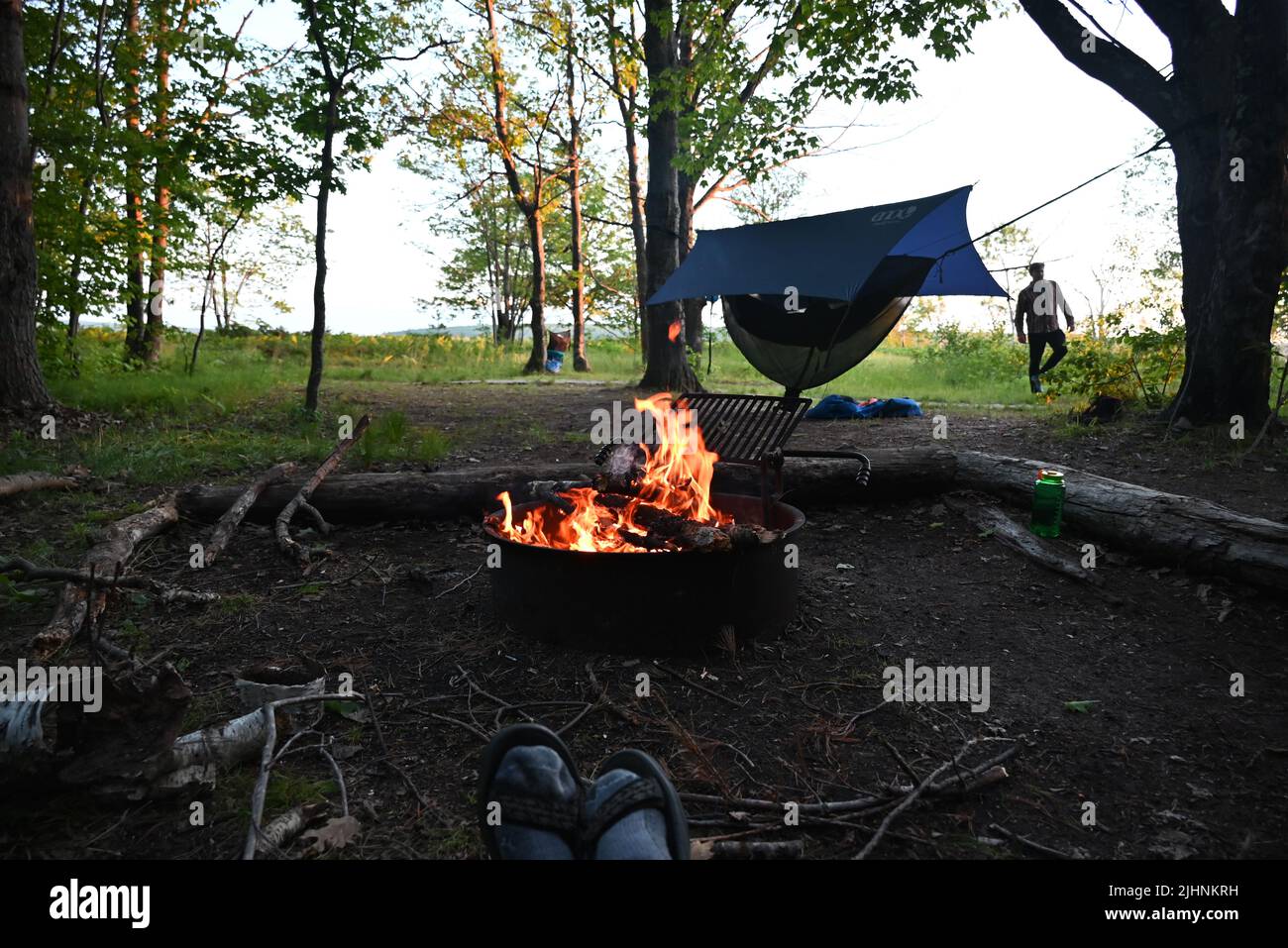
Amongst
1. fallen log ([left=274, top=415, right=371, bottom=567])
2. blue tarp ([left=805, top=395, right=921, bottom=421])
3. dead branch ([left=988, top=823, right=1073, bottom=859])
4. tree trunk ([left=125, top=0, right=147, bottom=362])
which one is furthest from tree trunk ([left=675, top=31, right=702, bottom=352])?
dead branch ([left=988, top=823, right=1073, bottom=859])

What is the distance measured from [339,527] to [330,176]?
5147 millimetres

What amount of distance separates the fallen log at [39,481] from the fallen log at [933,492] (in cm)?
118

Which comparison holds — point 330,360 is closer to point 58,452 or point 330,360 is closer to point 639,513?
point 58,452

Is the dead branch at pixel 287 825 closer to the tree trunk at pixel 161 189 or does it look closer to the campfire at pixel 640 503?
the campfire at pixel 640 503

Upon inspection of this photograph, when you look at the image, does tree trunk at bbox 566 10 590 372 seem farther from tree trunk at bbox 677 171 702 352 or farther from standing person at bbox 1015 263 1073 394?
standing person at bbox 1015 263 1073 394

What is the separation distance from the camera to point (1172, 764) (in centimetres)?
231

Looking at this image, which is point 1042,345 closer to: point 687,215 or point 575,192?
point 687,215

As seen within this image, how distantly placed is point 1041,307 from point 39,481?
1159 centimetres

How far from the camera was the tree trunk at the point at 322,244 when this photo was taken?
25.5ft

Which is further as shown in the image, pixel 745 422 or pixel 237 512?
pixel 237 512

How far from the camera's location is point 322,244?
314 inches

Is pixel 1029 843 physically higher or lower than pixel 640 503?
lower

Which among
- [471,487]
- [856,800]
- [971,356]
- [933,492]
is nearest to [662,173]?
[933,492]

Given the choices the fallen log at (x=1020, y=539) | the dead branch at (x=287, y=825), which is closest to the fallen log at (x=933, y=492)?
the fallen log at (x=1020, y=539)
